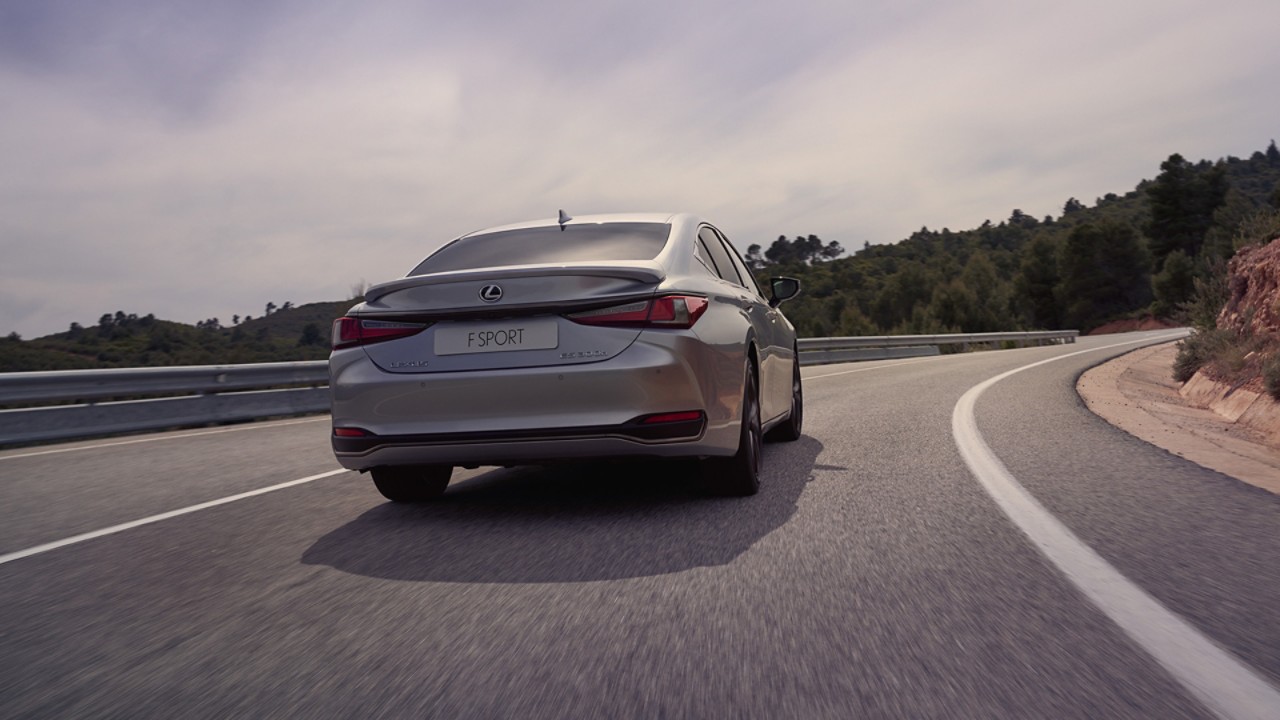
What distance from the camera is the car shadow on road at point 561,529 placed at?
13.6ft

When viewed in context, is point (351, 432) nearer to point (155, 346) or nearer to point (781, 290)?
point (781, 290)

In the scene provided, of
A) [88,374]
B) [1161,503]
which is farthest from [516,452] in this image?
[88,374]

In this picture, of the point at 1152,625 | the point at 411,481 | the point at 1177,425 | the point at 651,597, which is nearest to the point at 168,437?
the point at 411,481

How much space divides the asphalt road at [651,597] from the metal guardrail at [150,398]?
159 inches

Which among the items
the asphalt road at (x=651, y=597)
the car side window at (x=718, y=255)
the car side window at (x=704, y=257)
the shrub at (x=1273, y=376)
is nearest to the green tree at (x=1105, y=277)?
the shrub at (x=1273, y=376)

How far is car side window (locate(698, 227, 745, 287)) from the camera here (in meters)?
6.52

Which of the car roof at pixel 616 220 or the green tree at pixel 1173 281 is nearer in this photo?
A: the car roof at pixel 616 220

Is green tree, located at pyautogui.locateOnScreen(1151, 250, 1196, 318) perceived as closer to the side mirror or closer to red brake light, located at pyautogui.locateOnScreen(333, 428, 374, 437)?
the side mirror

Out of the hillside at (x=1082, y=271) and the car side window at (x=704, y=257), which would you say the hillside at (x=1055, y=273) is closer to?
the hillside at (x=1082, y=271)

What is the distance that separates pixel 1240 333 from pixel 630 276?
1101cm

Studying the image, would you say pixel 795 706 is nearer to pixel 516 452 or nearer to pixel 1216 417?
Answer: pixel 516 452

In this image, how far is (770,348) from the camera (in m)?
7.16

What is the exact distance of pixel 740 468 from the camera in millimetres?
5508

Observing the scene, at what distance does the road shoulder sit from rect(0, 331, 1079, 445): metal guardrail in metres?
9.01
